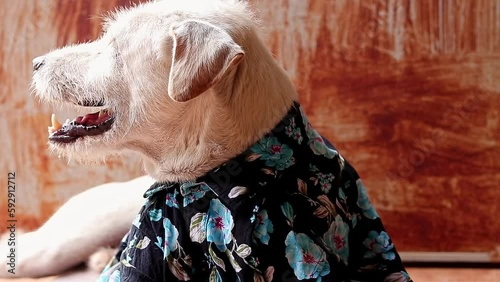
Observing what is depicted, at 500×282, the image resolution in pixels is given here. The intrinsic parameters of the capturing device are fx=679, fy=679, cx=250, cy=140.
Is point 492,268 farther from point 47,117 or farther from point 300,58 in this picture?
point 47,117

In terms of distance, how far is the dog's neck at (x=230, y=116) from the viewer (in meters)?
1.12

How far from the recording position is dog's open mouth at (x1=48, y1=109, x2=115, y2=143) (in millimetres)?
1177

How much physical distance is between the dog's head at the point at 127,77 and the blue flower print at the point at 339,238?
30 cm

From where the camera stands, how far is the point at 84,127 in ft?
3.93

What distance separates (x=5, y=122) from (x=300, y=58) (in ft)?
2.78

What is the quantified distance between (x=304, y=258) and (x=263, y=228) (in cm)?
8

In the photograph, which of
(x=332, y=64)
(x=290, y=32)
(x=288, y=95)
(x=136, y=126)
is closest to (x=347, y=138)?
(x=332, y=64)

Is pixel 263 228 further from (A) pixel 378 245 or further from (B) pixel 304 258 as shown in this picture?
(A) pixel 378 245

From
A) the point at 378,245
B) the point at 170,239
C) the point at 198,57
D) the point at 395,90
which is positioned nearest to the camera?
the point at 198,57

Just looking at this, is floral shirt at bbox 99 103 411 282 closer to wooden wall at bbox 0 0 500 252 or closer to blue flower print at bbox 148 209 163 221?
blue flower print at bbox 148 209 163 221

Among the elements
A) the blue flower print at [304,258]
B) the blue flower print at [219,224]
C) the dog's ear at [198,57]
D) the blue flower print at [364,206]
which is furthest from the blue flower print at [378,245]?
the dog's ear at [198,57]

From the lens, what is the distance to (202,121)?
3.74ft

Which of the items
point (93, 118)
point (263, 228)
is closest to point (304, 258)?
point (263, 228)

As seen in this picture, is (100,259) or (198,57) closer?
(198,57)
